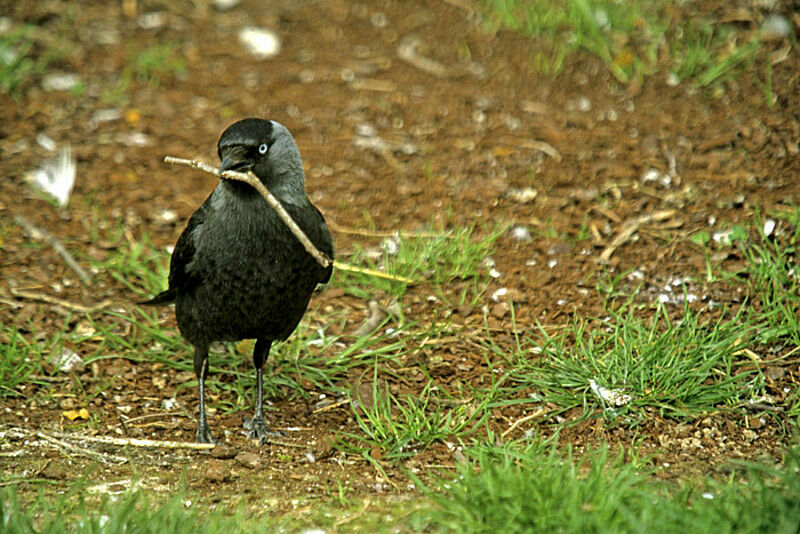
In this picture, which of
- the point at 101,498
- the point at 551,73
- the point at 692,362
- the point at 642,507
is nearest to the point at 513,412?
the point at 692,362

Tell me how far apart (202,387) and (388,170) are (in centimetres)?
233

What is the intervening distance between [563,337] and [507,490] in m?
1.40

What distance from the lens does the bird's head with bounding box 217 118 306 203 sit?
3.85 m

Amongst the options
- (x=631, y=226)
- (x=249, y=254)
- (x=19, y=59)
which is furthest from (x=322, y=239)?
(x=19, y=59)

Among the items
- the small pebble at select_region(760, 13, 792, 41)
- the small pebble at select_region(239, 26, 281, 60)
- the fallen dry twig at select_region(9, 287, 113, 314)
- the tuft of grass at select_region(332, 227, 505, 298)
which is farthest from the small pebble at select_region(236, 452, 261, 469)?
the small pebble at select_region(760, 13, 792, 41)

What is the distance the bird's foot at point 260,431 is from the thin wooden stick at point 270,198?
0.88 m

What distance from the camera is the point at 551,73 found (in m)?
6.79

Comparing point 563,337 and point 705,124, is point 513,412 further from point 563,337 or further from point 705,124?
point 705,124

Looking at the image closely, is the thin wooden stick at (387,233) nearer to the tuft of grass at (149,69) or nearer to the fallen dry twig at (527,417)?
the fallen dry twig at (527,417)

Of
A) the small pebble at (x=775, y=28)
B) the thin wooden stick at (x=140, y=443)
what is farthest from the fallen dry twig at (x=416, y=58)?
the thin wooden stick at (x=140, y=443)

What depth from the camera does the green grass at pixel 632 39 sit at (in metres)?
6.29

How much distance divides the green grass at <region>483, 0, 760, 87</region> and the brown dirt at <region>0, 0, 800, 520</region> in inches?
5.0

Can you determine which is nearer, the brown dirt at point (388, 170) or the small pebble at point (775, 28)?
the brown dirt at point (388, 170)

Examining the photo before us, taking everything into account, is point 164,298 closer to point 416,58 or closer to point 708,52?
point 416,58
